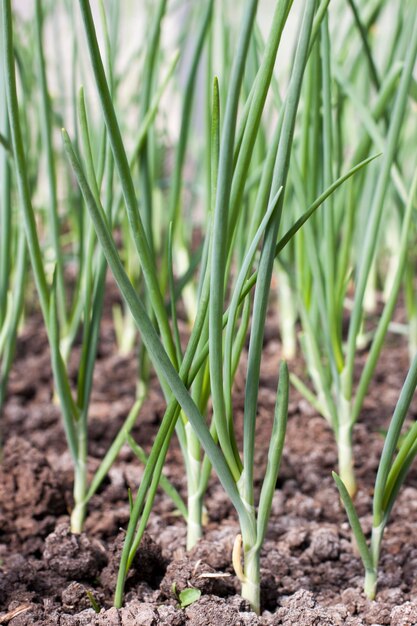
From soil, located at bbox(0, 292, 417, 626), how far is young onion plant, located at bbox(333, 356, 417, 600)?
0.03 metres

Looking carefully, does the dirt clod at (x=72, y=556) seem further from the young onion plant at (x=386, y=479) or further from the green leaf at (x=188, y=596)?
the young onion plant at (x=386, y=479)

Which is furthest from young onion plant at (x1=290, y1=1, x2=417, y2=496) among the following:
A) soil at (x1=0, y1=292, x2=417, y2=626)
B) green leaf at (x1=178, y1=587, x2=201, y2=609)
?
green leaf at (x1=178, y1=587, x2=201, y2=609)

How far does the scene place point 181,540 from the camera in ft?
2.21

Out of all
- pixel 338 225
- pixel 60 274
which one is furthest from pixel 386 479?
pixel 60 274

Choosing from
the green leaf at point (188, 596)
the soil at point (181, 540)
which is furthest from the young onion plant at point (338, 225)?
A: the green leaf at point (188, 596)

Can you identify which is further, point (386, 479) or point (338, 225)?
point (338, 225)

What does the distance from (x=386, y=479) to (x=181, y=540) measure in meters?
0.23

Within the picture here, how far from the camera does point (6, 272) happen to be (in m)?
0.75

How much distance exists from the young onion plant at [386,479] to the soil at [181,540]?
3 cm

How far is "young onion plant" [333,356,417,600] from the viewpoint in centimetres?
51

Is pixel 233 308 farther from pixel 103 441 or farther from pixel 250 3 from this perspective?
pixel 103 441

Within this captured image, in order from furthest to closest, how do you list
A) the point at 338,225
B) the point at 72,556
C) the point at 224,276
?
the point at 338,225
the point at 72,556
the point at 224,276

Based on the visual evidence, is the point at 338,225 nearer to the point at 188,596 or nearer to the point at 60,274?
the point at 60,274

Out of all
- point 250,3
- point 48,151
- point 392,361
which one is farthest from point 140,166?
point 392,361
